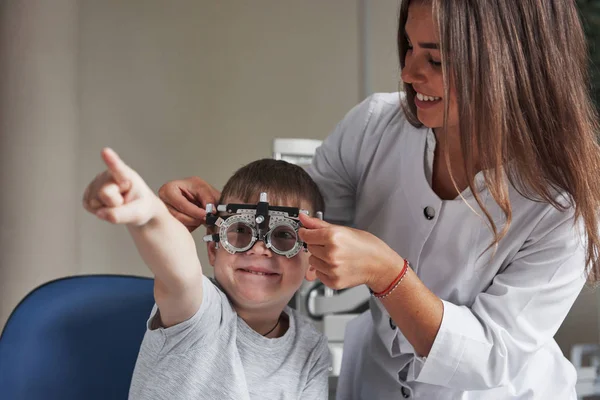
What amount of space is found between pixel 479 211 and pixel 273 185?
0.40 metres

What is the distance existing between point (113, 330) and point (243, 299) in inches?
11.1

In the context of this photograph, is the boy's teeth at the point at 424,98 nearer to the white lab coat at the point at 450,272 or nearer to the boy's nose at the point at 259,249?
the white lab coat at the point at 450,272

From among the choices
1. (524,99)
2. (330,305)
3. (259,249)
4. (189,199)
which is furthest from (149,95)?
(524,99)

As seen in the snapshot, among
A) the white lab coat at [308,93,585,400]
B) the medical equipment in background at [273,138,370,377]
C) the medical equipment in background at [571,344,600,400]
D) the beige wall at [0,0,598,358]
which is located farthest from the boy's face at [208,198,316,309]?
the beige wall at [0,0,598,358]

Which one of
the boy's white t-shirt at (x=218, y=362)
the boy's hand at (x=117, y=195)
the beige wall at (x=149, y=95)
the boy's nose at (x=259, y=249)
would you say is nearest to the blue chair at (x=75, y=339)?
the boy's white t-shirt at (x=218, y=362)

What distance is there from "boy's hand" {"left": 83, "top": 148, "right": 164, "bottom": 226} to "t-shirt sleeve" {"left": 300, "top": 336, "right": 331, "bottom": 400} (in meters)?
0.60

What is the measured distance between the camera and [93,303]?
135 cm

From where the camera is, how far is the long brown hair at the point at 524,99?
119 centimetres

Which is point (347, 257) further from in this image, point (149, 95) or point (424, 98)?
point (149, 95)

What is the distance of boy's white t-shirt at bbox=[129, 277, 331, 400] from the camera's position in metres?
1.16

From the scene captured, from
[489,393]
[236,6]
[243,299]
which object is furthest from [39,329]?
[236,6]

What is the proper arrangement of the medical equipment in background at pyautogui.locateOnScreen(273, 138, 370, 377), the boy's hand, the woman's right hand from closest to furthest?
the boy's hand, the woman's right hand, the medical equipment in background at pyautogui.locateOnScreen(273, 138, 370, 377)

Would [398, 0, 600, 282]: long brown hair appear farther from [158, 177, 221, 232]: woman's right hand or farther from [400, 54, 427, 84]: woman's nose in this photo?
[158, 177, 221, 232]: woman's right hand

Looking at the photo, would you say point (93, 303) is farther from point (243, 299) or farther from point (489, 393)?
point (489, 393)
